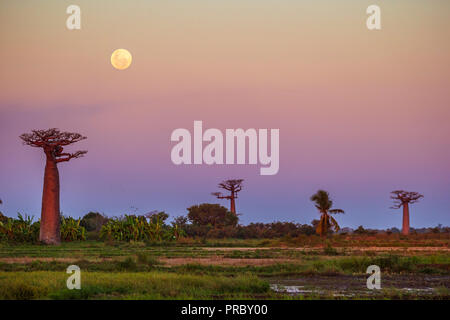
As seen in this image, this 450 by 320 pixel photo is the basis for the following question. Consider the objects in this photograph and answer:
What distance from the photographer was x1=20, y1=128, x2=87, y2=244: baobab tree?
38125mm

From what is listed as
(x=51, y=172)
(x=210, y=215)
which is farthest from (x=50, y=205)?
(x=210, y=215)

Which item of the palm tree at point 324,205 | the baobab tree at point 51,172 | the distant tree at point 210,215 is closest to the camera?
the baobab tree at point 51,172

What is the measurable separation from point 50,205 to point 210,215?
35606mm

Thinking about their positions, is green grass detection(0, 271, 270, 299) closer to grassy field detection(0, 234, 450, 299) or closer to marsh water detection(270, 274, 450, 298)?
grassy field detection(0, 234, 450, 299)

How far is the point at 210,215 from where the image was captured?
240 ft

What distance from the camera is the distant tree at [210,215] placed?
71.9 m

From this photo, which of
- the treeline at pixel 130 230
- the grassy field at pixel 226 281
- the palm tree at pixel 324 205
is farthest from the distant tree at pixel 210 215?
the grassy field at pixel 226 281

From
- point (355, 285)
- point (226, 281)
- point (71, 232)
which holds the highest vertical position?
point (71, 232)

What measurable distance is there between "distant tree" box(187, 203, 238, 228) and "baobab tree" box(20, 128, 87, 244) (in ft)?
108

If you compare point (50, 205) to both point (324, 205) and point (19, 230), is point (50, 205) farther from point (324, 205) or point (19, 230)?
point (324, 205)

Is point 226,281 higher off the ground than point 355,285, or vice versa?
point 226,281

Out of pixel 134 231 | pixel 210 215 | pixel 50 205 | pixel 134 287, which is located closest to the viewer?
pixel 134 287

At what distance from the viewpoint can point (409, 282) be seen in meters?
17.4

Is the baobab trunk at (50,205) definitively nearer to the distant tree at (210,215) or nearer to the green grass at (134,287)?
the green grass at (134,287)
